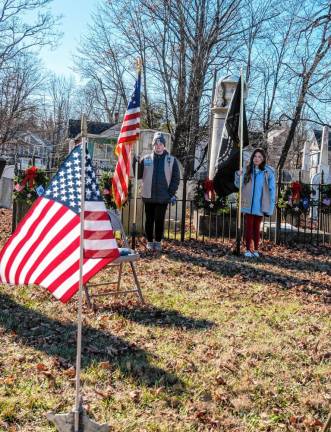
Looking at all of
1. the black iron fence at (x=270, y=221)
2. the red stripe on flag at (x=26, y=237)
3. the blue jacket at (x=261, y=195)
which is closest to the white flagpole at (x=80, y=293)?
the red stripe on flag at (x=26, y=237)

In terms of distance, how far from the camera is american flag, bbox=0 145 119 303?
3.46 metres

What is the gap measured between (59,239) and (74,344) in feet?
4.61

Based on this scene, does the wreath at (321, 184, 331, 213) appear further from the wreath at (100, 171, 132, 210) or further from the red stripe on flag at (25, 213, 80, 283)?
the red stripe on flag at (25, 213, 80, 283)

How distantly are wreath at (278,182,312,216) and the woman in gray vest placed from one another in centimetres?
281

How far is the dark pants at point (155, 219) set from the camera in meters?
9.10

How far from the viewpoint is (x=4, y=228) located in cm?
1145

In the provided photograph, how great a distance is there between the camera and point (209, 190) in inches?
415

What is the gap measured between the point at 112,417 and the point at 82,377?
0.62 m

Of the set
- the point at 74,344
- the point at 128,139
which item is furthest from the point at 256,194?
the point at 74,344

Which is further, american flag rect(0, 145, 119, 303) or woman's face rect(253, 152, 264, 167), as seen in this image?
woman's face rect(253, 152, 264, 167)

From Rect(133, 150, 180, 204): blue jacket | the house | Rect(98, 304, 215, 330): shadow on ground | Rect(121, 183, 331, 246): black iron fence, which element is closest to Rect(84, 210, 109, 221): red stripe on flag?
Rect(98, 304, 215, 330): shadow on ground

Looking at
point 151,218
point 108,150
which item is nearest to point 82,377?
point 151,218

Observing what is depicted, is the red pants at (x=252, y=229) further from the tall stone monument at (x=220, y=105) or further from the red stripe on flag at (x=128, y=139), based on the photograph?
the tall stone monument at (x=220, y=105)

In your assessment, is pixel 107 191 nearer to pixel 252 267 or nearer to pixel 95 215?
pixel 252 267
